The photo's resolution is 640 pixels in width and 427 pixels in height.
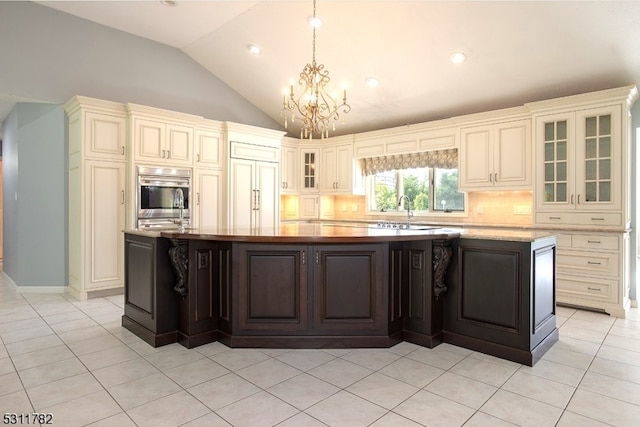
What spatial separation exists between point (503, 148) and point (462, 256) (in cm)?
246

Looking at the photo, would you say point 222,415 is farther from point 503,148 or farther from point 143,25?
point 143,25

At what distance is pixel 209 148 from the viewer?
561 cm

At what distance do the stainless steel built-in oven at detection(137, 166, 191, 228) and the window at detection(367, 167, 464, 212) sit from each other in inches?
126

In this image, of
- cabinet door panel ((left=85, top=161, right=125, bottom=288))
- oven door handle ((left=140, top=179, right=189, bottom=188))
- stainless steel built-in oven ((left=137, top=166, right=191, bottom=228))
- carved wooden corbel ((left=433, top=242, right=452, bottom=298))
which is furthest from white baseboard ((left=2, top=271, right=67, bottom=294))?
carved wooden corbel ((left=433, top=242, right=452, bottom=298))

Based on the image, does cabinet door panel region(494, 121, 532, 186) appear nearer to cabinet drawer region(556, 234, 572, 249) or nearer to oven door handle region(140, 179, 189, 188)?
cabinet drawer region(556, 234, 572, 249)

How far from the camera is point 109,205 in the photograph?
474cm

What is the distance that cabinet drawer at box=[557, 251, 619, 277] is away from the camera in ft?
13.1

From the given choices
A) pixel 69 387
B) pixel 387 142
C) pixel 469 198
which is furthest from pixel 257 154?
pixel 69 387

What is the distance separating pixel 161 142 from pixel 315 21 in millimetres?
2529

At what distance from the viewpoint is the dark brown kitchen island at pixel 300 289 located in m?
2.96

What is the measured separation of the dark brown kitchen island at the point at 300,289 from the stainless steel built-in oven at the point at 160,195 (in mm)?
2032

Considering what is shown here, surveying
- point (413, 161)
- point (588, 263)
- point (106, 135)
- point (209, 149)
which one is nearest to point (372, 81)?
point (413, 161)

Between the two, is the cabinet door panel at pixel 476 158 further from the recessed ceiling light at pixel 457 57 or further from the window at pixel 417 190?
the recessed ceiling light at pixel 457 57

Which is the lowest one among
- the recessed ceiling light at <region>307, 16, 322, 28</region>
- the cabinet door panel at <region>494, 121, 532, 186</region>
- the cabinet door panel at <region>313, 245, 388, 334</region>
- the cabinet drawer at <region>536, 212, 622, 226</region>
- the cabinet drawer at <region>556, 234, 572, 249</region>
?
the cabinet door panel at <region>313, 245, 388, 334</region>
